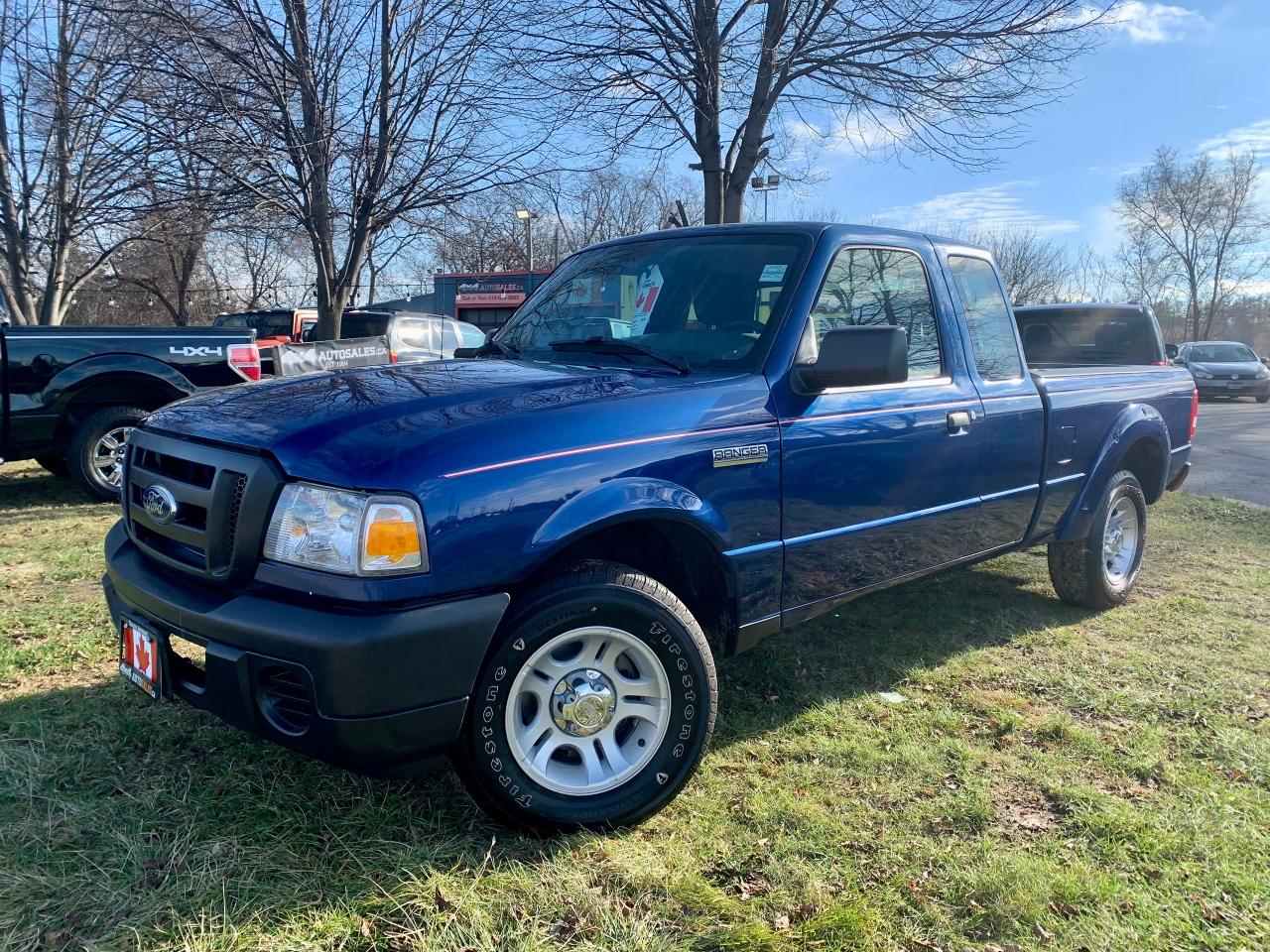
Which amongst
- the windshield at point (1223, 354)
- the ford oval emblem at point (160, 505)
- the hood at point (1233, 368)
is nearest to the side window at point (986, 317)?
the ford oval emblem at point (160, 505)

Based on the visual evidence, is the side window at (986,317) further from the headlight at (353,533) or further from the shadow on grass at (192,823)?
the headlight at (353,533)

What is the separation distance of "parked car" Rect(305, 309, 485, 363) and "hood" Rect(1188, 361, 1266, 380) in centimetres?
1994

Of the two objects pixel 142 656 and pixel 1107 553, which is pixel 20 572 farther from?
pixel 1107 553

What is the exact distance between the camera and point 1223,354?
76.7 ft

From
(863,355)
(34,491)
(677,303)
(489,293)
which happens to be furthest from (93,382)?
(489,293)

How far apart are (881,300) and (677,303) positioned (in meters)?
0.91

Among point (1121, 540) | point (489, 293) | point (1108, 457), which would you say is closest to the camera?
point (1108, 457)

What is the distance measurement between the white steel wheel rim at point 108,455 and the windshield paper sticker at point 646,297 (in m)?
5.18

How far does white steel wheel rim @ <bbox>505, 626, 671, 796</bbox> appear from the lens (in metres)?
2.45

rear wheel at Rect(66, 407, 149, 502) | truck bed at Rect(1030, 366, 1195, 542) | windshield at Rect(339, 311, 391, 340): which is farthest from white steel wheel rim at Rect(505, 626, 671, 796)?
windshield at Rect(339, 311, 391, 340)

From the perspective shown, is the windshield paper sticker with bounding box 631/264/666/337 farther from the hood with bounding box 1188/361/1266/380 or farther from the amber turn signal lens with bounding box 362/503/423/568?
the hood with bounding box 1188/361/1266/380

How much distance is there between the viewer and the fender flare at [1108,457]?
4.59 metres

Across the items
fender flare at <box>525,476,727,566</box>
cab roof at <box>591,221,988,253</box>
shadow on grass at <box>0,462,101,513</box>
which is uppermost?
cab roof at <box>591,221,988,253</box>

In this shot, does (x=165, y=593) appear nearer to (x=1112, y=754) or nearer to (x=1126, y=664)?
(x=1112, y=754)
